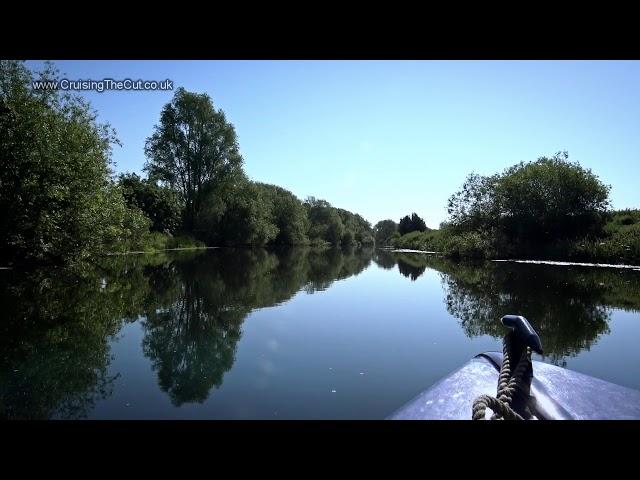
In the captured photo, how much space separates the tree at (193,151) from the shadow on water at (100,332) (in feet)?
87.7

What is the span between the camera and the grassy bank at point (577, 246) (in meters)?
21.8

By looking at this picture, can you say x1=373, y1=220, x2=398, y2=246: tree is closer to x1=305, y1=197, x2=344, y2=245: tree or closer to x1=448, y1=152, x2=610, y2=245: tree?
x1=305, y1=197, x2=344, y2=245: tree

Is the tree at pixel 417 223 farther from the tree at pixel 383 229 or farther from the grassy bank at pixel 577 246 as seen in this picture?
the tree at pixel 383 229

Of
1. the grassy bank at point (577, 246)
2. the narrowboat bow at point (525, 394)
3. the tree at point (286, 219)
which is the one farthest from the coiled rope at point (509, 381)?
the tree at point (286, 219)

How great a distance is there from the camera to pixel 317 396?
389 cm

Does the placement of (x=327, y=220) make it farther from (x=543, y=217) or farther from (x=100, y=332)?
(x=100, y=332)

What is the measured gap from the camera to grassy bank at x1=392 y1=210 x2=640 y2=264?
2182 centimetres

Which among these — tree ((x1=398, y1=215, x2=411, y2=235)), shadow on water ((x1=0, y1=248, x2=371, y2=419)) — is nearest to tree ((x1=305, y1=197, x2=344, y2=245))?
tree ((x1=398, y1=215, x2=411, y2=235))

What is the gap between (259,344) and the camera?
5.70m

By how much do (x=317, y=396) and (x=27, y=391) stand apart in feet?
9.01

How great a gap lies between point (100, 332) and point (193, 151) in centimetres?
3412

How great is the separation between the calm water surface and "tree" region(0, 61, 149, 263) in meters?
3.82
